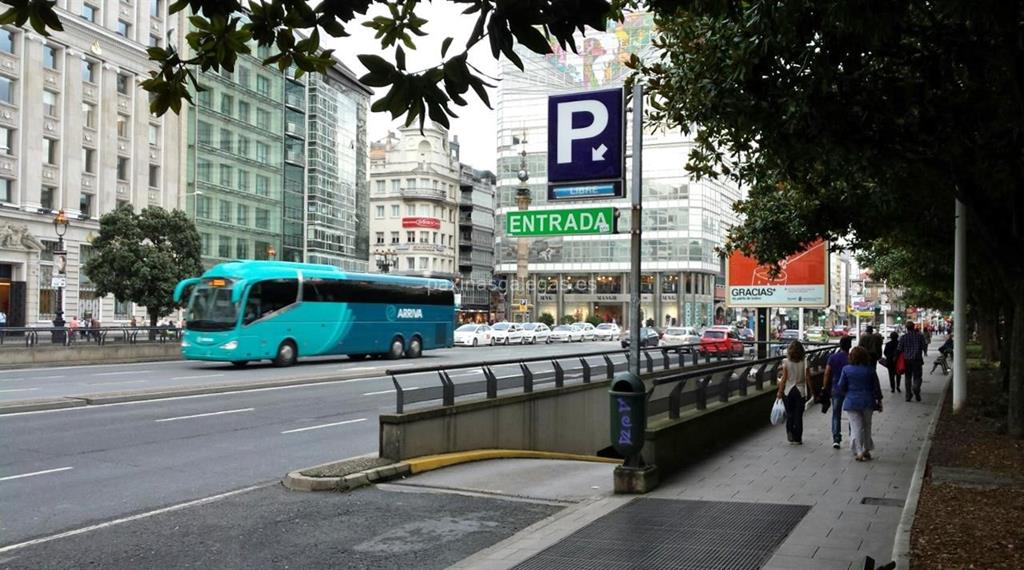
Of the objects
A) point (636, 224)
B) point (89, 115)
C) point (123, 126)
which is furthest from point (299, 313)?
point (123, 126)

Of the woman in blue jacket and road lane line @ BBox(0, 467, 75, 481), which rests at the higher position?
the woman in blue jacket

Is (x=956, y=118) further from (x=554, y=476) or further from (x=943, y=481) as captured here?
(x=554, y=476)

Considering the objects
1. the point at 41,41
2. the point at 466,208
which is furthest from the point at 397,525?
the point at 466,208

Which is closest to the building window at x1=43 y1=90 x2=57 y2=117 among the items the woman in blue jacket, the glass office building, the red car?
the red car

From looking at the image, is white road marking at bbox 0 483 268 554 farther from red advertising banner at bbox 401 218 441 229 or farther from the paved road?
red advertising banner at bbox 401 218 441 229

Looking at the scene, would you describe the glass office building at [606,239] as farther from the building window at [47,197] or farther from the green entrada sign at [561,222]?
the green entrada sign at [561,222]

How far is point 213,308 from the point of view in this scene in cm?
3014

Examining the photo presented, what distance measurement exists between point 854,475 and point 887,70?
5182mm

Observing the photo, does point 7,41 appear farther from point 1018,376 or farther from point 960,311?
Result: point 1018,376

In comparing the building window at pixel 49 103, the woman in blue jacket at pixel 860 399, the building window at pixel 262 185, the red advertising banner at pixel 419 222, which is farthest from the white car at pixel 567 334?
the woman in blue jacket at pixel 860 399

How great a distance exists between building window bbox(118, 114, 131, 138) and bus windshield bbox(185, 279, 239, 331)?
107 feet

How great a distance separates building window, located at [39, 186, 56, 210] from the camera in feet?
170

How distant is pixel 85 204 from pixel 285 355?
29.9 m

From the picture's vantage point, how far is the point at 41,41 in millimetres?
51062
